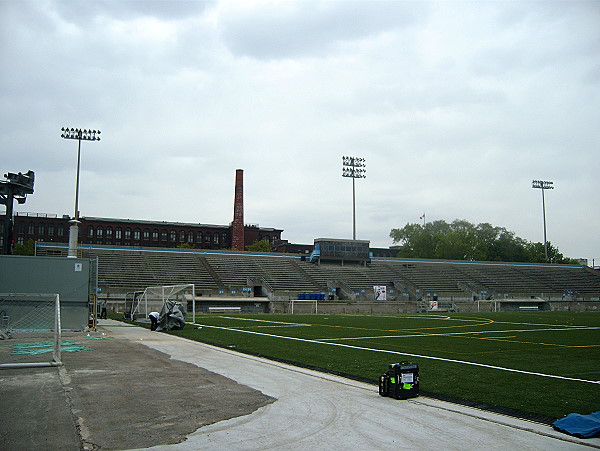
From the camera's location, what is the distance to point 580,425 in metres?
7.09

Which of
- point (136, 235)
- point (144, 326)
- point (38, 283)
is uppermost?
point (136, 235)

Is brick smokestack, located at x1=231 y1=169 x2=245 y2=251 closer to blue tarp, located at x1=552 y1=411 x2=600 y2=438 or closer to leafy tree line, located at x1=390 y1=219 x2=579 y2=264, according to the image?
leafy tree line, located at x1=390 y1=219 x2=579 y2=264

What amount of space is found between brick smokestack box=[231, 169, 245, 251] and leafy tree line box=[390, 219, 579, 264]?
130ft

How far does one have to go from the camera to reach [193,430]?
23.1ft

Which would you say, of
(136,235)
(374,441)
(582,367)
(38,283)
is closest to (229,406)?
(374,441)

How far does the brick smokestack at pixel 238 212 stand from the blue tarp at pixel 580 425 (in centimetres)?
8031

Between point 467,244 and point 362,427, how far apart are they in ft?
332

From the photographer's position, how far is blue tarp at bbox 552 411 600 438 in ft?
22.6

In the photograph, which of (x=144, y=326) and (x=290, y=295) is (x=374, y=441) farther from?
(x=290, y=295)

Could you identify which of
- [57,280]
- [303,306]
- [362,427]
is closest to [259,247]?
[303,306]

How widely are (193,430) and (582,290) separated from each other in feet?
256

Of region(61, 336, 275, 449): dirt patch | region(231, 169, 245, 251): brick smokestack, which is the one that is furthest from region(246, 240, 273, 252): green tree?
region(61, 336, 275, 449): dirt patch

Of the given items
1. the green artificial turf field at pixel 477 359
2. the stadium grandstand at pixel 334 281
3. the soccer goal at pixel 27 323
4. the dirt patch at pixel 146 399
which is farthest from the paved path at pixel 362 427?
the stadium grandstand at pixel 334 281

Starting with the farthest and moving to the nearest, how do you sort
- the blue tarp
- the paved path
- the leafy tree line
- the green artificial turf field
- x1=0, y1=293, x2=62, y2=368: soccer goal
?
the leafy tree line, x1=0, y1=293, x2=62, y2=368: soccer goal, the green artificial turf field, the blue tarp, the paved path
